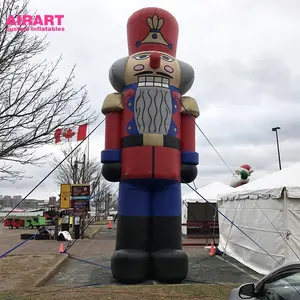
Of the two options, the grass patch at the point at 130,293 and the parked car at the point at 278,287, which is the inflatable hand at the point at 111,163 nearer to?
the grass patch at the point at 130,293

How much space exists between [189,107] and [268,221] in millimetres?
3068

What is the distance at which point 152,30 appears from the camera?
7695mm

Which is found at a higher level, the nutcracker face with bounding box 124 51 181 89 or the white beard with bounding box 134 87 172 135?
the nutcracker face with bounding box 124 51 181 89

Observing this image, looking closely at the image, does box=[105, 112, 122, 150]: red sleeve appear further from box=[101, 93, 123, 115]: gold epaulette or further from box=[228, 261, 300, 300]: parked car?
box=[228, 261, 300, 300]: parked car

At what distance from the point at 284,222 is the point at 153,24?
15.6 feet

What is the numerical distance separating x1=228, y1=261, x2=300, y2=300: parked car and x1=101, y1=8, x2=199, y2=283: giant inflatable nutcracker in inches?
157

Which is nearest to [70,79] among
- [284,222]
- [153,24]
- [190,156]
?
[153,24]

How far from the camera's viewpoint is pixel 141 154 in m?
7.14

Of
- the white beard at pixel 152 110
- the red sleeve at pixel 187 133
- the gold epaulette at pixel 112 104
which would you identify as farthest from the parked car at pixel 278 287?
the gold epaulette at pixel 112 104

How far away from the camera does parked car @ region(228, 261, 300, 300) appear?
9.20 ft

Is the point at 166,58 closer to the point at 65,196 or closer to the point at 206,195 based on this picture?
the point at 65,196

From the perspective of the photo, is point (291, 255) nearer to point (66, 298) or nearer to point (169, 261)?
point (169, 261)

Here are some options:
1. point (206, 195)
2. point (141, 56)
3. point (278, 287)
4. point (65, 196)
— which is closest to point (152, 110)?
point (141, 56)

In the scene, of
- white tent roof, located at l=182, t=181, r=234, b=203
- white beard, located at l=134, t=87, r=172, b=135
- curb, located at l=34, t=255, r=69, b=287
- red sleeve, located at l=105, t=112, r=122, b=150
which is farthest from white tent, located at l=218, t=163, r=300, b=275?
white tent roof, located at l=182, t=181, r=234, b=203
